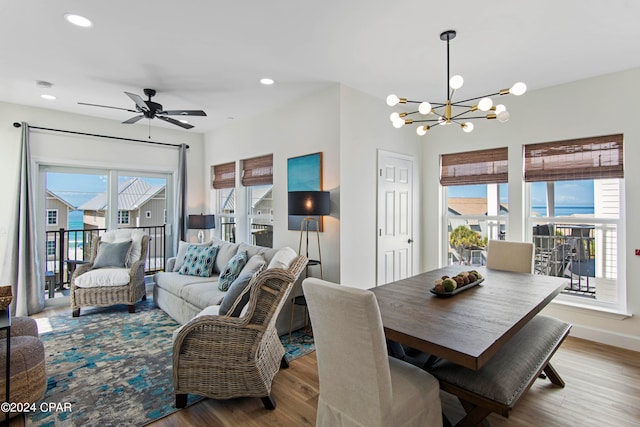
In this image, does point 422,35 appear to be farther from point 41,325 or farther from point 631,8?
point 41,325

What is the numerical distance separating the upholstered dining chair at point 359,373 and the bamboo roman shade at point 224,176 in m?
4.33

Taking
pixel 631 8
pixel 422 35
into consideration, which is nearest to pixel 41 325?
pixel 422 35

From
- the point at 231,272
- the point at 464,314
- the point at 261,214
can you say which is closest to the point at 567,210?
the point at 464,314

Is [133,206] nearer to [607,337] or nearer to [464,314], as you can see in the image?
[464,314]

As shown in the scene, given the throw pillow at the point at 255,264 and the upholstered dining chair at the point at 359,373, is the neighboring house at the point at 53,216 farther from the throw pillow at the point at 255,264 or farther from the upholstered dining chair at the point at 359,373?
the upholstered dining chair at the point at 359,373

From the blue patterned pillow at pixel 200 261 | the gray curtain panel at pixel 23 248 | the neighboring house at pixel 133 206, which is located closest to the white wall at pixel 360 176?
the blue patterned pillow at pixel 200 261

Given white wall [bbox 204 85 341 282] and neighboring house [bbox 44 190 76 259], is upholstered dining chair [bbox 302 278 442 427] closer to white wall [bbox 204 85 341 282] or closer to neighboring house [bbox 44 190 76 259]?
white wall [bbox 204 85 341 282]

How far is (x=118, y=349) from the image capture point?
125 inches

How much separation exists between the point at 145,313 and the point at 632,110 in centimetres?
596

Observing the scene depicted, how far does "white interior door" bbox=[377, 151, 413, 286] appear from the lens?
13.6 feet

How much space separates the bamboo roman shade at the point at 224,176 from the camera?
18.4 feet

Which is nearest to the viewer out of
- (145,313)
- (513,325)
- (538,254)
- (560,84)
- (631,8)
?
(513,325)

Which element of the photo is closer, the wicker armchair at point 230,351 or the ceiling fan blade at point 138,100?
the wicker armchair at point 230,351

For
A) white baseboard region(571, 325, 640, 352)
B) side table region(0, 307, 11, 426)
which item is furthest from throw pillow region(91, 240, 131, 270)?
white baseboard region(571, 325, 640, 352)
